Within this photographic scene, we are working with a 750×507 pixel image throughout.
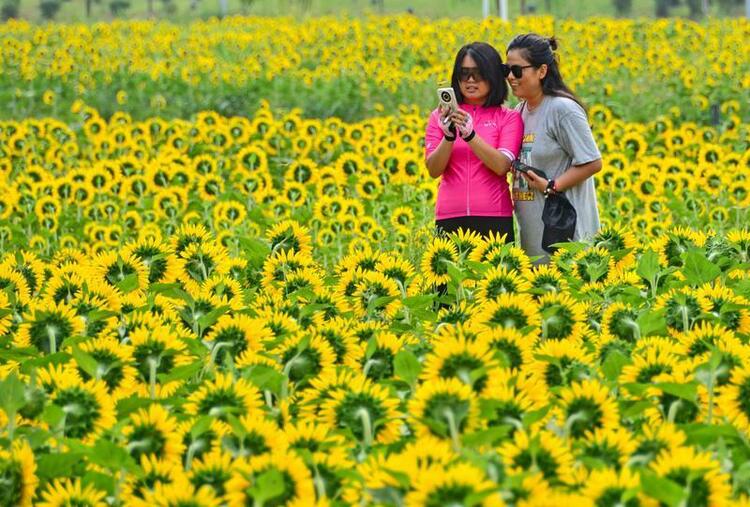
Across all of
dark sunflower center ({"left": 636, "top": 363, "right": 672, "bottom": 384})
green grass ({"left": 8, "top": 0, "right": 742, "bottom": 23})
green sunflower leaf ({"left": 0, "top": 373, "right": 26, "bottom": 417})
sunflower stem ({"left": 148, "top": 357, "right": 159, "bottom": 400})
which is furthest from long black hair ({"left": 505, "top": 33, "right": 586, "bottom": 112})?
green grass ({"left": 8, "top": 0, "right": 742, "bottom": 23})

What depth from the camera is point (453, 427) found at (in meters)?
1.83

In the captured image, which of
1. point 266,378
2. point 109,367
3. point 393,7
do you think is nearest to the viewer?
point 266,378

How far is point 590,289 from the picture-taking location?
3.10 meters

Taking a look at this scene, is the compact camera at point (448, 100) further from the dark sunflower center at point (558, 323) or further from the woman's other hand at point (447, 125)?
the dark sunflower center at point (558, 323)

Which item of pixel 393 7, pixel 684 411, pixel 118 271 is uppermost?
pixel 393 7

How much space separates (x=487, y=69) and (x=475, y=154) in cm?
31

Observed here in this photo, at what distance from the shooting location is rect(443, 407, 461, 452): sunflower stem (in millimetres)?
1812

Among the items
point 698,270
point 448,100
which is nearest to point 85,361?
point 698,270

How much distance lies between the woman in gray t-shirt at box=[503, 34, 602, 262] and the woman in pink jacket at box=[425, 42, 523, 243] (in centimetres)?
6

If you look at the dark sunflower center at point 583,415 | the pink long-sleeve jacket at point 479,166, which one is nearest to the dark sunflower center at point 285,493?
the dark sunflower center at point 583,415

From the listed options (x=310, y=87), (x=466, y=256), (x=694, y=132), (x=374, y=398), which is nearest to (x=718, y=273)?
(x=466, y=256)

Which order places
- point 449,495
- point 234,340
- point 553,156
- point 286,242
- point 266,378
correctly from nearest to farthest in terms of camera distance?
1. point 449,495
2. point 266,378
3. point 234,340
4. point 286,242
5. point 553,156

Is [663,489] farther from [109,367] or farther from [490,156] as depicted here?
[490,156]

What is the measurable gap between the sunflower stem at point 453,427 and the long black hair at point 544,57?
279 cm
